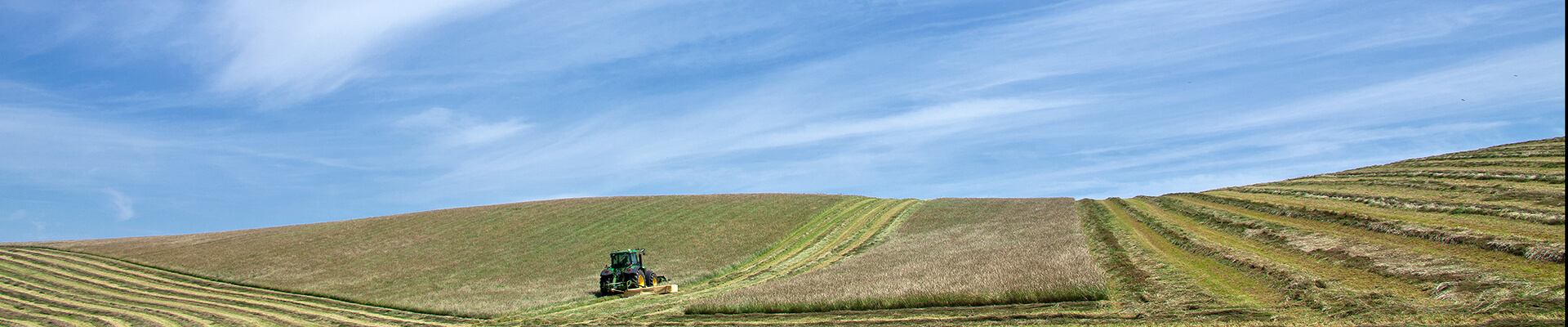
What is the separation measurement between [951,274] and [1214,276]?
288 inches

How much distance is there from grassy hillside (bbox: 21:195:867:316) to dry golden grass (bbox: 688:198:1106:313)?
24.9 feet

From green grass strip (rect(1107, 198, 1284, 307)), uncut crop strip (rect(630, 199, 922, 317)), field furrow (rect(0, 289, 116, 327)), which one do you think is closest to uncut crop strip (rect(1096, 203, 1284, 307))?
green grass strip (rect(1107, 198, 1284, 307))

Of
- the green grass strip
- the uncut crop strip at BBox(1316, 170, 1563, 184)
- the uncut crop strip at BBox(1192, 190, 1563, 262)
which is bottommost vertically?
the green grass strip

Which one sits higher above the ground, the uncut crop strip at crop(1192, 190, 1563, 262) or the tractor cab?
the tractor cab

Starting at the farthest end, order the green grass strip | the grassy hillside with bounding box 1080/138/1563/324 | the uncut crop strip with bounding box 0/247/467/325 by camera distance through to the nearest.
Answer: the uncut crop strip with bounding box 0/247/467/325 < the green grass strip < the grassy hillside with bounding box 1080/138/1563/324

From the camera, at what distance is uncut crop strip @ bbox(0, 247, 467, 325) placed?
88.0ft

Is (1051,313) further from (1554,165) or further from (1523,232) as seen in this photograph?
(1554,165)

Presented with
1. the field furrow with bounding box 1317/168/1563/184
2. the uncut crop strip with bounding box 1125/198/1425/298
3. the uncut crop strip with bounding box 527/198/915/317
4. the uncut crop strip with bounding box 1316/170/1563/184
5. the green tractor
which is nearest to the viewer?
the uncut crop strip with bounding box 1125/198/1425/298

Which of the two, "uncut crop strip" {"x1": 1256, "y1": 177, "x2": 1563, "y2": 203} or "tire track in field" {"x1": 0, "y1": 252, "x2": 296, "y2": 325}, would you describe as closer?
"uncut crop strip" {"x1": 1256, "y1": 177, "x2": 1563, "y2": 203}

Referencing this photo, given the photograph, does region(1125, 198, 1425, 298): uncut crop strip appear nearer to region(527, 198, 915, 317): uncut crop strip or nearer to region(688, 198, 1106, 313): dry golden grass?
region(688, 198, 1106, 313): dry golden grass

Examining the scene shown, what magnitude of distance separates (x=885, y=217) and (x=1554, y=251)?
34.2 m

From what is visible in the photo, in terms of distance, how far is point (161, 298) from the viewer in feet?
103

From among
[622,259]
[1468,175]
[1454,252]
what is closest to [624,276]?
[622,259]

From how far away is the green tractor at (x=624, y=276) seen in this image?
99.9 feet
